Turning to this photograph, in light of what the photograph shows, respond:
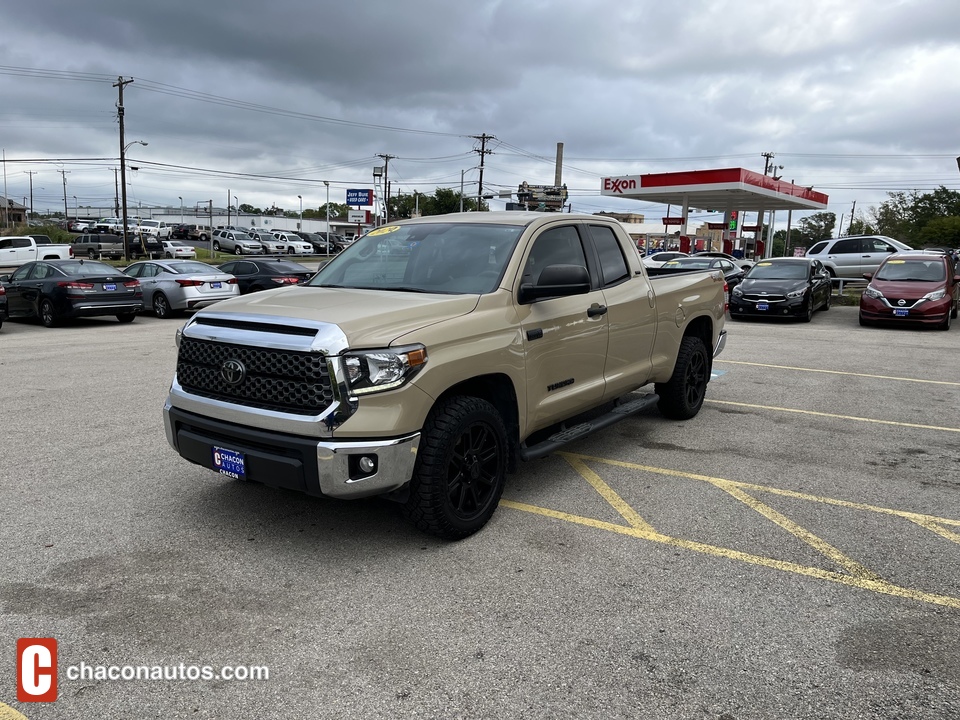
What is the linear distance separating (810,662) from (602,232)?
3.79 meters

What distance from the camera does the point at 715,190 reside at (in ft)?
116

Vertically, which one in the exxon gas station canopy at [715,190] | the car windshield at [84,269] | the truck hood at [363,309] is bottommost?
the car windshield at [84,269]

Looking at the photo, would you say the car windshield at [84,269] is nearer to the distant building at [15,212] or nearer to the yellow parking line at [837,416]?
the yellow parking line at [837,416]

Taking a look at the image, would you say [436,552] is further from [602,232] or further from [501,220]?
[602,232]

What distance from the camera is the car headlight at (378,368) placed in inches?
148

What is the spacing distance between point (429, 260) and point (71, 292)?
13.6 metres

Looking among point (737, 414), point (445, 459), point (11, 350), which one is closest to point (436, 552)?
point (445, 459)

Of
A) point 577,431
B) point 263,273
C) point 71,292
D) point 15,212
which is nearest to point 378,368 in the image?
point 577,431

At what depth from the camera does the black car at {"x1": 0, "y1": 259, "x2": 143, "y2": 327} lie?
15.7 meters

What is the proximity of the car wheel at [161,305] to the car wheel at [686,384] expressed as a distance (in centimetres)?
1454

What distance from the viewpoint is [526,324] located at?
183 inches

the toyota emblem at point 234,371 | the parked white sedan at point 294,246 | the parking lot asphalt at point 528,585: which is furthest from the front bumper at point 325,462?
the parked white sedan at point 294,246

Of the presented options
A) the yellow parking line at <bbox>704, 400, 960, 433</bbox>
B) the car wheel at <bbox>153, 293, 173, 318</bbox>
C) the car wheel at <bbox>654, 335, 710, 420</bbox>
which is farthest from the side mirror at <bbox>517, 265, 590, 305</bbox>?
the car wheel at <bbox>153, 293, 173, 318</bbox>
